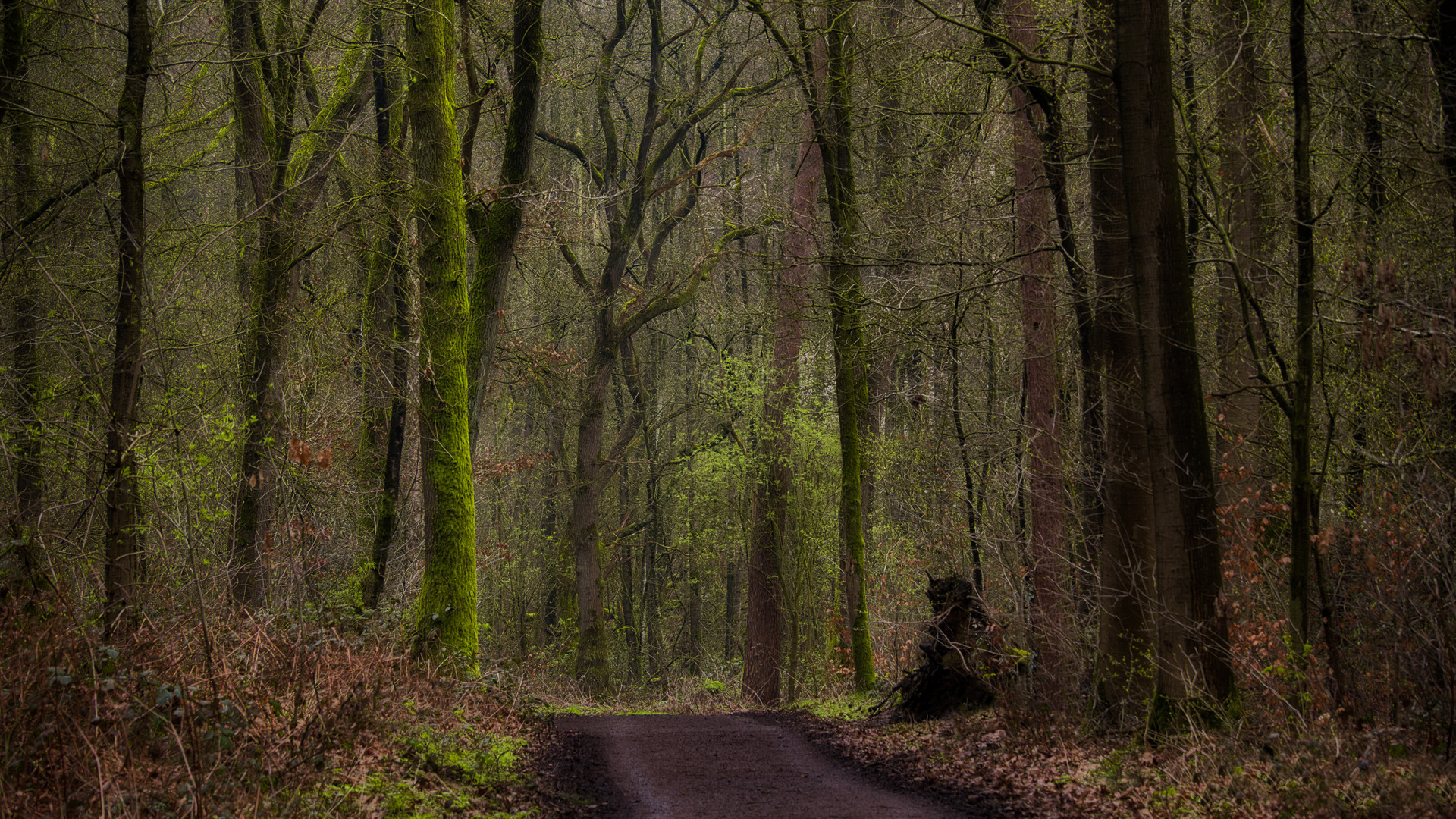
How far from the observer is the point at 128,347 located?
6445mm

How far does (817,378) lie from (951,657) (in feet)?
28.6

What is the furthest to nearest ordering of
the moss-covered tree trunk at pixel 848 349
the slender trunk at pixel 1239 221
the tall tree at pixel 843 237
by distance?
the moss-covered tree trunk at pixel 848 349 → the tall tree at pixel 843 237 → the slender trunk at pixel 1239 221

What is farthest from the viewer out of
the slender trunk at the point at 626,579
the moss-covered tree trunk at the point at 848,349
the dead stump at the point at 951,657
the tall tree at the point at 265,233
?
the slender trunk at the point at 626,579

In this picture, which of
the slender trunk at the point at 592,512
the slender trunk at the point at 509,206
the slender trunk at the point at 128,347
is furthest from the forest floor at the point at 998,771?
the slender trunk at the point at 592,512

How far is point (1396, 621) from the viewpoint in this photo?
667cm

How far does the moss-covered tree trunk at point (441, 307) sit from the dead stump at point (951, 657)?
5.07m

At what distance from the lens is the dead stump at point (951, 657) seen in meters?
9.79

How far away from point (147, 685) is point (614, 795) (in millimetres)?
3406

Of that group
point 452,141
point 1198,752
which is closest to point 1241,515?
point 1198,752

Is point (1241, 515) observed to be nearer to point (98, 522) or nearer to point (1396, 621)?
point (1396, 621)

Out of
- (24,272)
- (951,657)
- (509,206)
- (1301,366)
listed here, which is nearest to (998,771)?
(951,657)

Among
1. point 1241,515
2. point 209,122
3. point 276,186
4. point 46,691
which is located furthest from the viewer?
point 209,122

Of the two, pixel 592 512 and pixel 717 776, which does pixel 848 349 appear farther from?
pixel 592 512

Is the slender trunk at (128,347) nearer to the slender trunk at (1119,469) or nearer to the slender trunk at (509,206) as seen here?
the slender trunk at (509,206)
